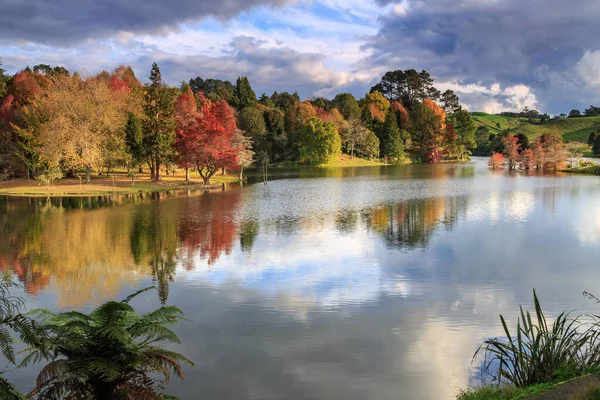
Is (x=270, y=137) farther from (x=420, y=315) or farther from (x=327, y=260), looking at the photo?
(x=420, y=315)

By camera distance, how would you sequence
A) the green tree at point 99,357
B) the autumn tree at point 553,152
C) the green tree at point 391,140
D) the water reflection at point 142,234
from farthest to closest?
the green tree at point 391,140, the autumn tree at point 553,152, the water reflection at point 142,234, the green tree at point 99,357

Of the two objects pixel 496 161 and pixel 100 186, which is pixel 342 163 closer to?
pixel 496 161

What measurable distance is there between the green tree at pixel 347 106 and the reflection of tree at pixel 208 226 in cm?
8657

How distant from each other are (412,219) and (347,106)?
332 feet

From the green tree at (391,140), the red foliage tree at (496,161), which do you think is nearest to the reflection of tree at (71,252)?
the red foliage tree at (496,161)

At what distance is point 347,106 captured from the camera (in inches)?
5094

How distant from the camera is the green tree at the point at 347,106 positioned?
127m

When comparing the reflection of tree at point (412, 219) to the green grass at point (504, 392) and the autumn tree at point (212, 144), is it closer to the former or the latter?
the green grass at point (504, 392)

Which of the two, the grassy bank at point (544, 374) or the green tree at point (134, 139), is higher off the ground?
the green tree at point (134, 139)

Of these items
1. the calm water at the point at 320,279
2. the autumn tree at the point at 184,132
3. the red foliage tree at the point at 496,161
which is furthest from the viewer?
the red foliage tree at the point at 496,161

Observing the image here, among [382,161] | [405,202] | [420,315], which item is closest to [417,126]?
[382,161]

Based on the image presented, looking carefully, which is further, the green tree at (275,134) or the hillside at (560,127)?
the hillside at (560,127)

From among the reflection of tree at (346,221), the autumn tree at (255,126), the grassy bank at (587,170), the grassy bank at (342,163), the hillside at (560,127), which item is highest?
the hillside at (560,127)

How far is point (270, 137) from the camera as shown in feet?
363
